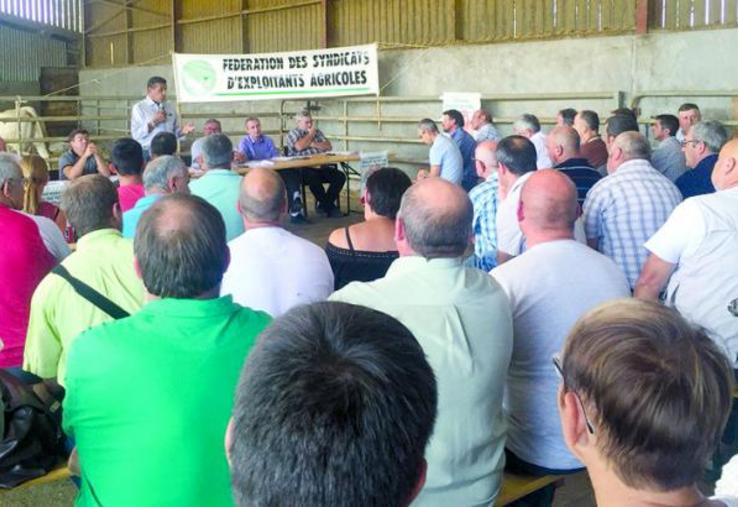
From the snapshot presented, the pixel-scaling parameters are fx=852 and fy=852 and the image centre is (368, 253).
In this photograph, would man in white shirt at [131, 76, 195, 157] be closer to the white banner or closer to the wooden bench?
the white banner

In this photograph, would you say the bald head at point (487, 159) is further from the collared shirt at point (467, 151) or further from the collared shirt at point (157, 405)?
the collared shirt at point (467, 151)

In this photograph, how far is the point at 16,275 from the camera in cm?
300

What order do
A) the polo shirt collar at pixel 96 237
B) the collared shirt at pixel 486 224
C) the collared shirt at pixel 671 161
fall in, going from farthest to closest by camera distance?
the collared shirt at pixel 671 161 → the collared shirt at pixel 486 224 → the polo shirt collar at pixel 96 237

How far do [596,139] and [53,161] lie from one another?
725 cm

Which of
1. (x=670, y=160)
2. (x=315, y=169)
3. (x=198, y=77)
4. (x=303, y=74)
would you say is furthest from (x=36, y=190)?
(x=303, y=74)

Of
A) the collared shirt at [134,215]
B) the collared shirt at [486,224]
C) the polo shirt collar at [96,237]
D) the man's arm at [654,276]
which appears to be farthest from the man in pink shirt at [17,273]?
the man's arm at [654,276]

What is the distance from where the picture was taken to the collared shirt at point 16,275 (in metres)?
2.99

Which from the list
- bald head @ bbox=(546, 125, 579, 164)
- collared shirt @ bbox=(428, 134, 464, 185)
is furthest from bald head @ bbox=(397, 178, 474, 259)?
collared shirt @ bbox=(428, 134, 464, 185)

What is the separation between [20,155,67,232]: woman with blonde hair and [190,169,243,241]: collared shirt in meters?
0.73

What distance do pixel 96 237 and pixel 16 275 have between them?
568 millimetres

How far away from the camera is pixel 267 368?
95cm

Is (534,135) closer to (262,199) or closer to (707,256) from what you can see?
(707,256)

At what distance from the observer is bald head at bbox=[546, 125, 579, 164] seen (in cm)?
476

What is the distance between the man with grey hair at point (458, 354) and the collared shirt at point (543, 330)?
21 cm
